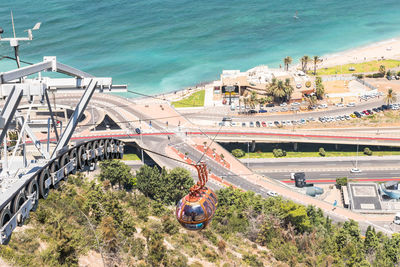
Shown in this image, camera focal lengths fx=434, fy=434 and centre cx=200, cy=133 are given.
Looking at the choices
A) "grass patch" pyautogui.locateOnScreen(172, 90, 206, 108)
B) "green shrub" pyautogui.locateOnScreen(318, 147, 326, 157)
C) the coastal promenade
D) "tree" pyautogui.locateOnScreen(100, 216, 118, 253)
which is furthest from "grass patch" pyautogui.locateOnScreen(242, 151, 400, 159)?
"tree" pyautogui.locateOnScreen(100, 216, 118, 253)

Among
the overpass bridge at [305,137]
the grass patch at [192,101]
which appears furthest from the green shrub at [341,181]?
the grass patch at [192,101]

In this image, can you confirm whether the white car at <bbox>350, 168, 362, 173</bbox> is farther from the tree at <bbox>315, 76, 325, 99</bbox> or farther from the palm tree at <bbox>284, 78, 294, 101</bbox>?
the tree at <bbox>315, 76, 325, 99</bbox>

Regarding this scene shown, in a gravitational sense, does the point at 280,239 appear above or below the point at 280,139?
below

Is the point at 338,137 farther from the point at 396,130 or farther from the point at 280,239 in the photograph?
the point at 280,239

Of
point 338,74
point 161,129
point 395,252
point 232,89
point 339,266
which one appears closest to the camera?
point 339,266

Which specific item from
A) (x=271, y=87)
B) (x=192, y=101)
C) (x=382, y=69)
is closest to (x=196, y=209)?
(x=271, y=87)

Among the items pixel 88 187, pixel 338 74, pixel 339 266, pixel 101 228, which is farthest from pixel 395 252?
pixel 338 74

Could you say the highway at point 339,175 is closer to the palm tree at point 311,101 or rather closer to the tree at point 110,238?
the palm tree at point 311,101
